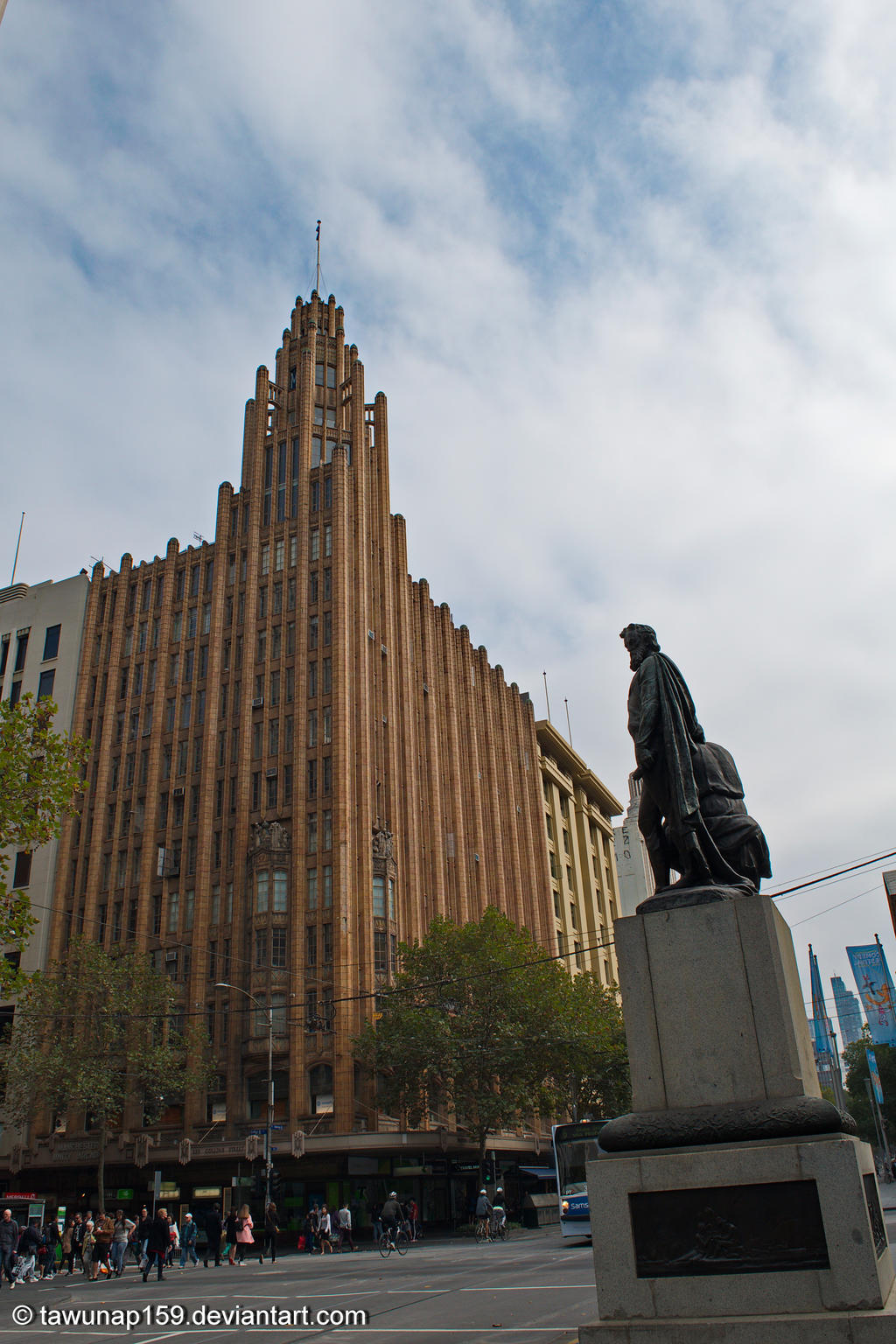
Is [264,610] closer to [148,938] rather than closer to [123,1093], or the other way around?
[148,938]

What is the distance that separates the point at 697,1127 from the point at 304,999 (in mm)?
42227

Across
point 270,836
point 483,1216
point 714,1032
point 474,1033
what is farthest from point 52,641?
point 714,1032

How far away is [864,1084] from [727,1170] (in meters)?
85.1

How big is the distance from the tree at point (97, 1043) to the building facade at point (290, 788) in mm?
2899

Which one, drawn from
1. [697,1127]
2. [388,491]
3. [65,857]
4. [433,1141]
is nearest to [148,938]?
[65,857]

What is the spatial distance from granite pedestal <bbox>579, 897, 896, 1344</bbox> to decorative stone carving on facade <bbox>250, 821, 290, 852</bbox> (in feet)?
144

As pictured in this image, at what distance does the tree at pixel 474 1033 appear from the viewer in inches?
1599

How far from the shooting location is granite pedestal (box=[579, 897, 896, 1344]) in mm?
6109

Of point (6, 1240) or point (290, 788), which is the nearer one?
point (6, 1240)

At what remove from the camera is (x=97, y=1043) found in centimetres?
4353

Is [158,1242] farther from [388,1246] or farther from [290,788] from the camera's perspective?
[290,788]

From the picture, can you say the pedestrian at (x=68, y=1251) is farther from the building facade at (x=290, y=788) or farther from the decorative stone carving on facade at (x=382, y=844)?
the decorative stone carving on facade at (x=382, y=844)

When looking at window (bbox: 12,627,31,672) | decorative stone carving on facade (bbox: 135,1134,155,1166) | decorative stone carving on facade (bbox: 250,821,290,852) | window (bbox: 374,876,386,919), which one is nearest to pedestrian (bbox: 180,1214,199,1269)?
decorative stone carving on facade (bbox: 135,1134,155,1166)

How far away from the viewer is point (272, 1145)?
42.8 m
